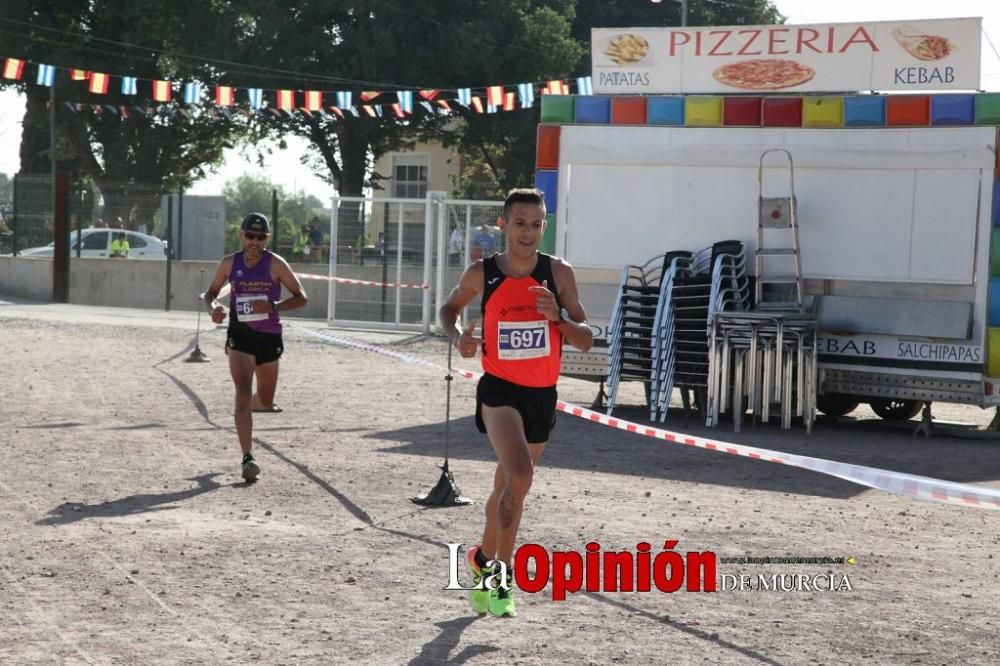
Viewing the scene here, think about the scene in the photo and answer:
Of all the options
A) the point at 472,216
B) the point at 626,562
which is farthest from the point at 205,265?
the point at 626,562

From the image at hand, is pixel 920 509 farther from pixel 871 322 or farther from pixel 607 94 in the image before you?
pixel 607 94

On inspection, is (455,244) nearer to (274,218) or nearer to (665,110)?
(274,218)

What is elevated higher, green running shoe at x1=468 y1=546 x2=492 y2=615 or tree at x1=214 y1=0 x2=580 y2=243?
tree at x1=214 y1=0 x2=580 y2=243

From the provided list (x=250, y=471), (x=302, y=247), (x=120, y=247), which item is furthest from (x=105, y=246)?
(x=250, y=471)

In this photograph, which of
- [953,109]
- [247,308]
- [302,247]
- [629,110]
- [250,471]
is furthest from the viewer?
[302,247]

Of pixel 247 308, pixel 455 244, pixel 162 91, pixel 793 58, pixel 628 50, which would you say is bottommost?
pixel 247 308

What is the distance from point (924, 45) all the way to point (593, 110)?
319cm

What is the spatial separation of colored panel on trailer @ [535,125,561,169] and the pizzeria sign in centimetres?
59

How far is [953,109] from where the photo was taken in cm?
1346

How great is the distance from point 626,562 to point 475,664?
1.99 meters

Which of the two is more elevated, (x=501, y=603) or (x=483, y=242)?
(x=483, y=242)

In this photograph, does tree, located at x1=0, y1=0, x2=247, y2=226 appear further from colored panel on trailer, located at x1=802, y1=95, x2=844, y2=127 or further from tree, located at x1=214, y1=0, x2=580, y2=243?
colored panel on trailer, located at x1=802, y1=95, x2=844, y2=127

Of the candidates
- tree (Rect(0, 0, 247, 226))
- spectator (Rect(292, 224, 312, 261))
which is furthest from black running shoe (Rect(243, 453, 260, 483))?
tree (Rect(0, 0, 247, 226))

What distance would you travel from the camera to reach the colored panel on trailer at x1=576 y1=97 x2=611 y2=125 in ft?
48.6
